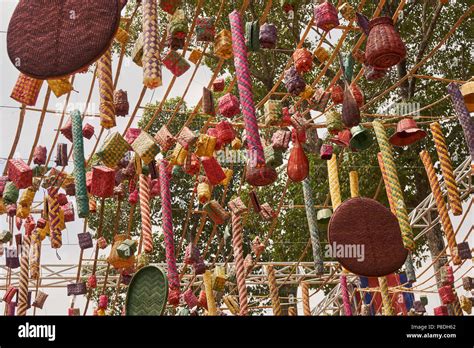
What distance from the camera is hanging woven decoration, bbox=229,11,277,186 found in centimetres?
288

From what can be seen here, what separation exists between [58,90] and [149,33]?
75cm

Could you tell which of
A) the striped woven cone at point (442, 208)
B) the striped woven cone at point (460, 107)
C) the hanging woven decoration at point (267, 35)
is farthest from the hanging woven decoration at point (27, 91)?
the striped woven cone at point (442, 208)

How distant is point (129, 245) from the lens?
4574mm

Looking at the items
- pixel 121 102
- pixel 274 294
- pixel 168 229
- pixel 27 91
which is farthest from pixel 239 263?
pixel 27 91

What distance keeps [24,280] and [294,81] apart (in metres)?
2.70

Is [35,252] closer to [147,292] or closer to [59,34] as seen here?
[147,292]

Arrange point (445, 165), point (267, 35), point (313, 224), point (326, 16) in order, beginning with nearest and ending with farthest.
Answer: point (326, 16), point (267, 35), point (445, 165), point (313, 224)

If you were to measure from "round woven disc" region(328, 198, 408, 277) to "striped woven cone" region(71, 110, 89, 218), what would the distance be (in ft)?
4.26

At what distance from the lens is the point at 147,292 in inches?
123

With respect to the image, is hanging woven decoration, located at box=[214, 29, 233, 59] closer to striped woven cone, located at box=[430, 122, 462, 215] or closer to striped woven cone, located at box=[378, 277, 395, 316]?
striped woven cone, located at box=[430, 122, 462, 215]

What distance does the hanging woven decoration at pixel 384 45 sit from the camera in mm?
3049

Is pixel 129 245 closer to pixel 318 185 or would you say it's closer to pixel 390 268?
pixel 390 268

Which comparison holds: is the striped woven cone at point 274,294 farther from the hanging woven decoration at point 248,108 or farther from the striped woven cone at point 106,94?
the striped woven cone at point 106,94

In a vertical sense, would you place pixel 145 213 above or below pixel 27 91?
below
